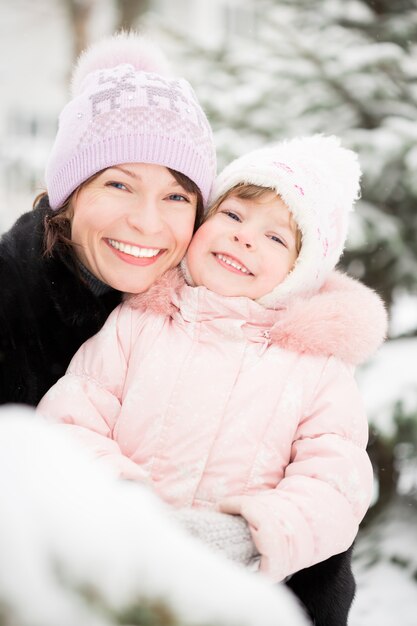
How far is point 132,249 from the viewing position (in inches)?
73.0

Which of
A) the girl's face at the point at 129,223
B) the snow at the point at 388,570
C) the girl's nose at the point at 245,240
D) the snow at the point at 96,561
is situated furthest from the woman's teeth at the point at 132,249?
the snow at the point at 388,570

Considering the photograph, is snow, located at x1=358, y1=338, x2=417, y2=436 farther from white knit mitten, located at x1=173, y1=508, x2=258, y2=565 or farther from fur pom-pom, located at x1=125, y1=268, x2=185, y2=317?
white knit mitten, located at x1=173, y1=508, x2=258, y2=565

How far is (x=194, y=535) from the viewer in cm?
123

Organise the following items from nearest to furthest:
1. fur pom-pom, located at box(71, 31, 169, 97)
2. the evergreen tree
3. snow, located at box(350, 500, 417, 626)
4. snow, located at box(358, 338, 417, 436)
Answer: fur pom-pom, located at box(71, 31, 169, 97) → snow, located at box(350, 500, 417, 626) → snow, located at box(358, 338, 417, 436) → the evergreen tree

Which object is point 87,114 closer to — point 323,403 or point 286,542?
point 323,403

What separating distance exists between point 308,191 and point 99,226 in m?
0.62

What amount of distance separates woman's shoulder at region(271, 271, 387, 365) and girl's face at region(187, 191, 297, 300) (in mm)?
127

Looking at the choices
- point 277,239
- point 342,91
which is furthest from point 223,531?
point 342,91

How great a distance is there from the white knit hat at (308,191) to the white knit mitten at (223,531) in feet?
2.39

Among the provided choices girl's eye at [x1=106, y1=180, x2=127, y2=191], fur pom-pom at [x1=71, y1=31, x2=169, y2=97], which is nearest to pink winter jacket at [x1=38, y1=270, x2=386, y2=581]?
girl's eye at [x1=106, y1=180, x2=127, y2=191]

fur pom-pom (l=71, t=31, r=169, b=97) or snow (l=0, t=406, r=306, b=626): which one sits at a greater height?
fur pom-pom (l=71, t=31, r=169, b=97)

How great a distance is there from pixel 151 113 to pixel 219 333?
656 mm

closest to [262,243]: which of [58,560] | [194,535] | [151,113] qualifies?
[151,113]

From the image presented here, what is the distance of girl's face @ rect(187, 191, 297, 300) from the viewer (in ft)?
6.06
